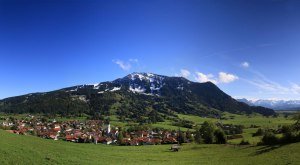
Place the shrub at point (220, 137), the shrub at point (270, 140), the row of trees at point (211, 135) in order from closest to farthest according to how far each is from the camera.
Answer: the shrub at point (270, 140) → the shrub at point (220, 137) → the row of trees at point (211, 135)

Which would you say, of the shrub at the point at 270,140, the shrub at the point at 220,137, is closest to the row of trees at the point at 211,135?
the shrub at the point at 220,137

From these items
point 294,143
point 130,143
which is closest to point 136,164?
point 294,143

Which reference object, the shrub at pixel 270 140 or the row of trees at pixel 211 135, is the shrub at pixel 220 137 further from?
the shrub at pixel 270 140

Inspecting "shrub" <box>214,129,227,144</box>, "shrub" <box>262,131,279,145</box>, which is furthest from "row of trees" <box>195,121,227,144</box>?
"shrub" <box>262,131,279,145</box>

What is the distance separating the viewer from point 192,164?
2098 inches

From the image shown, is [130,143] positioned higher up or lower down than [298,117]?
lower down

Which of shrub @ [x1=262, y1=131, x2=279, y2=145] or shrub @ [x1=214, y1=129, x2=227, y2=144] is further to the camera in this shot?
shrub @ [x1=214, y1=129, x2=227, y2=144]

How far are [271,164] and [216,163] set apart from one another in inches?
400

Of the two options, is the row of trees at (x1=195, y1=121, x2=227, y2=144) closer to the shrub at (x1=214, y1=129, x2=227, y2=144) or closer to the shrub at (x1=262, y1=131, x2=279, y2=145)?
the shrub at (x1=214, y1=129, x2=227, y2=144)

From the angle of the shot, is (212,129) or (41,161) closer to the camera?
(41,161)

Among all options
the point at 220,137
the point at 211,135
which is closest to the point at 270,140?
the point at 220,137

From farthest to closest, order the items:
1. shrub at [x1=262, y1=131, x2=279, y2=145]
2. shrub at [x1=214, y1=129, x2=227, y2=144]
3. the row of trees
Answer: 1. the row of trees
2. shrub at [x1=214, y1=129, x2=227, y2=144]
3. shrub at [x1=262, y1=131, x2=279, y2=145]

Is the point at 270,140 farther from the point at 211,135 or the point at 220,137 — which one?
the point at 211,135

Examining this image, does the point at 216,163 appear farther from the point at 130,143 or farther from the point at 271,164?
the point at 130,143
